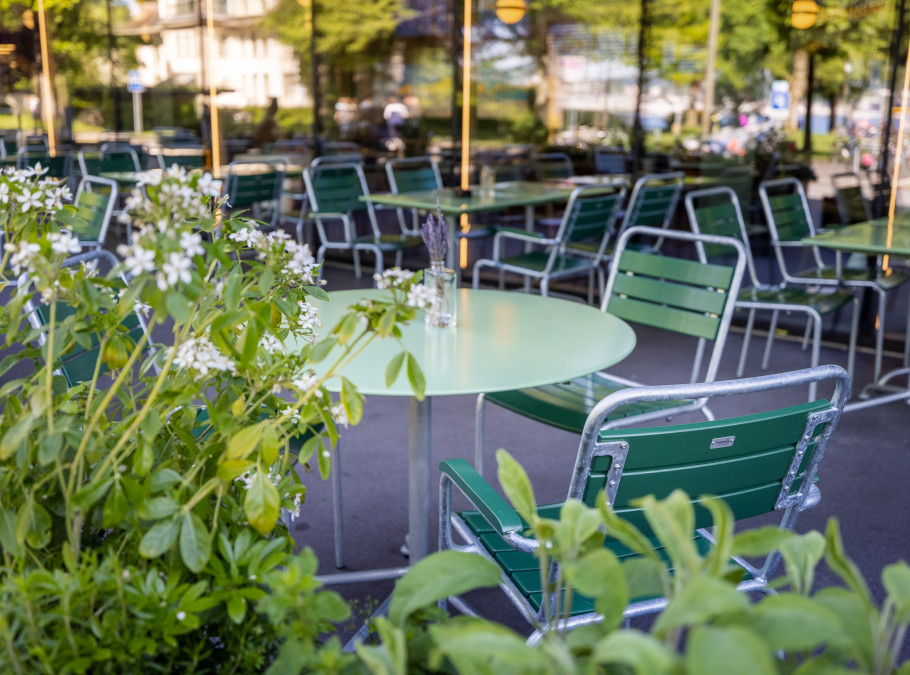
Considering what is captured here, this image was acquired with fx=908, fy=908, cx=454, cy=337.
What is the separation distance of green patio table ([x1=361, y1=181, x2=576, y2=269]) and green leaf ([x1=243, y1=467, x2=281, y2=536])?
13.3ft

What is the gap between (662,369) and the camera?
4746 millimetres

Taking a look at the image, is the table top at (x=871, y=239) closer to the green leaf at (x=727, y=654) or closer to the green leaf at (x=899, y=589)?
the green leaf at (x=899, y=589)

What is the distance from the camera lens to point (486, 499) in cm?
168

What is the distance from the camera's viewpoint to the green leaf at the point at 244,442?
0.91m

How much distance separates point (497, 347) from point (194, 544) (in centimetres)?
140

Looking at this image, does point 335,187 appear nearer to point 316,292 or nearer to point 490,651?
point 316,292

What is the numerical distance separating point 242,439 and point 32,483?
27 cm

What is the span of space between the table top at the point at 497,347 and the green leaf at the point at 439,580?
3.17 feet

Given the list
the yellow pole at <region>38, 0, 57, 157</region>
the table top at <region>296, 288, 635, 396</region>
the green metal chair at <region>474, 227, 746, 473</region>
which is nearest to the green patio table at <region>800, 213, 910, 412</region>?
the green metal chair at <region>474, 227, 746, 473</region>

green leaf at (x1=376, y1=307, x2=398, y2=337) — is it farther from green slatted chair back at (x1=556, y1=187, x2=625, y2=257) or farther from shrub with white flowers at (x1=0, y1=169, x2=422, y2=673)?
green slatted chair back at (x1=556, y1=187, x2=625, y2=257)

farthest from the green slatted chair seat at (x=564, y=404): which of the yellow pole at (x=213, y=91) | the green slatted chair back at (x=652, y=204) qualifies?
the yellow pole at (x=213, y=91)

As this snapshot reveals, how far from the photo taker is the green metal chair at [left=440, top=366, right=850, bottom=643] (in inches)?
56.6

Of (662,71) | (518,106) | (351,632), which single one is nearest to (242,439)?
(351,632)

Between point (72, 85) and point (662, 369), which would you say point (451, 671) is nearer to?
point (662, 369)
